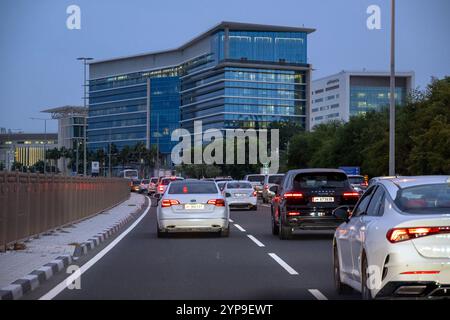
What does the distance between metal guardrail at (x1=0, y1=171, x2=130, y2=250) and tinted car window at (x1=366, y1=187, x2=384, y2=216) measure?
887cm

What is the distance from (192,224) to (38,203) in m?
4.10

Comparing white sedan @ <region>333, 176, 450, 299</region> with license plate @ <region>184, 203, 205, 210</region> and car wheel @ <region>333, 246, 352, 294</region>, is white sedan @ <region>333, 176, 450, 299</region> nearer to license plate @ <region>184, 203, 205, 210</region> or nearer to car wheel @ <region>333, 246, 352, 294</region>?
car wheel @ <region>333, 246, 352, 294</region>

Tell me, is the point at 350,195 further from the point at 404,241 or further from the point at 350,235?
the point at 404,241

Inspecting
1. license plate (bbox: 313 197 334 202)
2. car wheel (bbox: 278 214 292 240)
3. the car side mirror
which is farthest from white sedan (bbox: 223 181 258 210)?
the car side mirror

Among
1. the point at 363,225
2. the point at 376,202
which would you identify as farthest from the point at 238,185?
the point at 363,225

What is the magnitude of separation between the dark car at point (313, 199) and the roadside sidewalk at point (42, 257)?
16.2 ft

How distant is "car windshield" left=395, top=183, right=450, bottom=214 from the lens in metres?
8.55

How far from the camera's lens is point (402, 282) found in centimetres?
800

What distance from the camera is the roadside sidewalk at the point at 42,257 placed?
11183 mm

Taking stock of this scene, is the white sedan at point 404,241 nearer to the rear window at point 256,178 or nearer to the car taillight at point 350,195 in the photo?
the car taillight at point 350,195

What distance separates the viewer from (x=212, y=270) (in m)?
13.8

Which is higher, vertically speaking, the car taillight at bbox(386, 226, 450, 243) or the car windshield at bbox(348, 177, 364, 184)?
the car taillight at bbox(386, 226, 450, 243)

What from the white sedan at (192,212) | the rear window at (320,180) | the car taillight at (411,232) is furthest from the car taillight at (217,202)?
the car taillight at (411,232)

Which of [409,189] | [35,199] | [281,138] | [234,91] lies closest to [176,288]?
[409,189]
